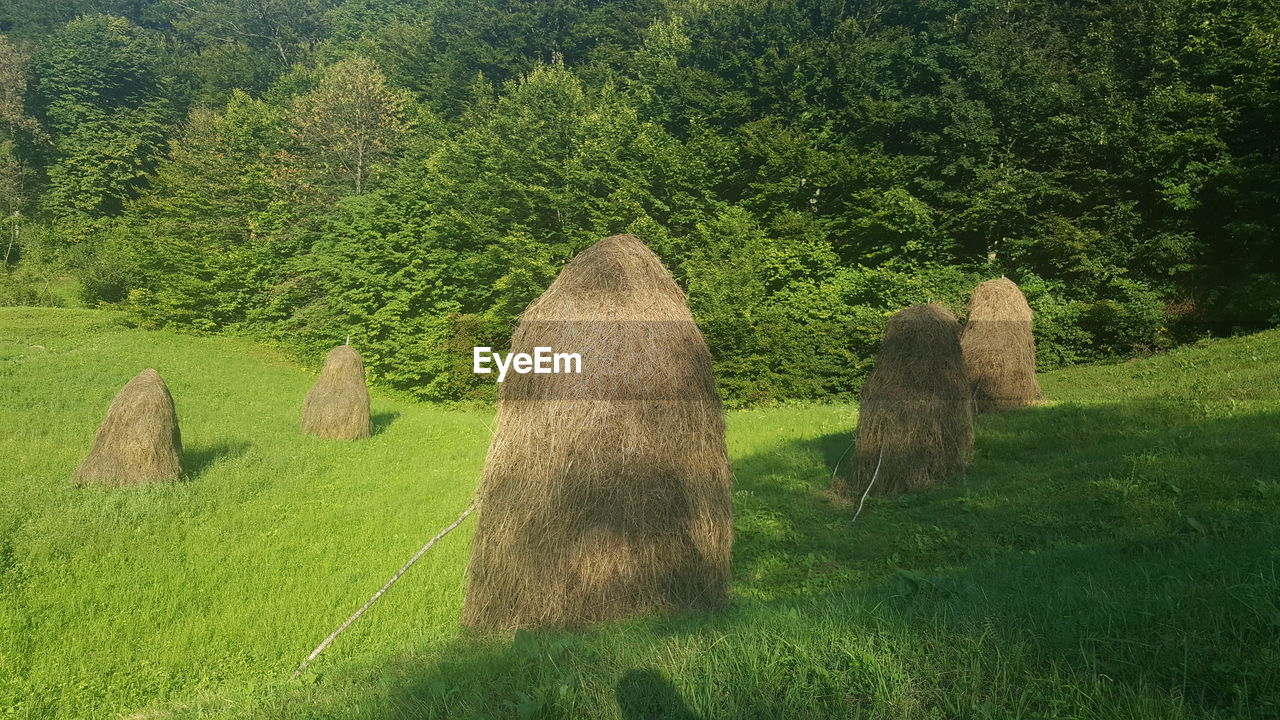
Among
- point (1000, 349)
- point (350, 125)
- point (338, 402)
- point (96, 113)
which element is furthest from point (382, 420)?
point (96, 113)

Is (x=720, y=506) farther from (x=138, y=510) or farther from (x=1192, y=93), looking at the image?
(x=1192, y=93)

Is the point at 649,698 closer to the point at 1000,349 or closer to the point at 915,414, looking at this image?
the point at 915,414

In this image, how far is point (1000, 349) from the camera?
599 inches

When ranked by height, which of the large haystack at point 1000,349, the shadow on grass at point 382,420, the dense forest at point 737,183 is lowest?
the shadow on grass at point 382,420

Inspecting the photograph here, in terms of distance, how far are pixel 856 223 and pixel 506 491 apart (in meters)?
28.5

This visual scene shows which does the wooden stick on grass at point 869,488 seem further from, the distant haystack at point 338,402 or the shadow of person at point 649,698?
the distant haystack at point 338,402

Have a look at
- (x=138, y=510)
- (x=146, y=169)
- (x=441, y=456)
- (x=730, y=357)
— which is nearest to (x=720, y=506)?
(x=138, y=510)

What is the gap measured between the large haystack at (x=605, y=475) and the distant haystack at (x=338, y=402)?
44.5ft

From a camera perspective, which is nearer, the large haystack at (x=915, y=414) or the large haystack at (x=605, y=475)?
the large haystack at (x=605, y=475)

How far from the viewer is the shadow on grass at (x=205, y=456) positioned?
45.7ft

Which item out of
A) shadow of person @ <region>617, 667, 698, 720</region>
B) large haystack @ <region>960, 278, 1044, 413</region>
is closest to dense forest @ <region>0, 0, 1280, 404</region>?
large haystack @ <region>960, 278, 1044, 413</region>

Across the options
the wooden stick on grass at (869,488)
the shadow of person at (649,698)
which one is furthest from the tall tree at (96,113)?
the shadow of person at (649,698)

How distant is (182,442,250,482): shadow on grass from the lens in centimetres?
1393

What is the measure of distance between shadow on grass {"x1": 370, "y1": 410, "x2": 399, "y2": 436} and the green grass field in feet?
7.49
